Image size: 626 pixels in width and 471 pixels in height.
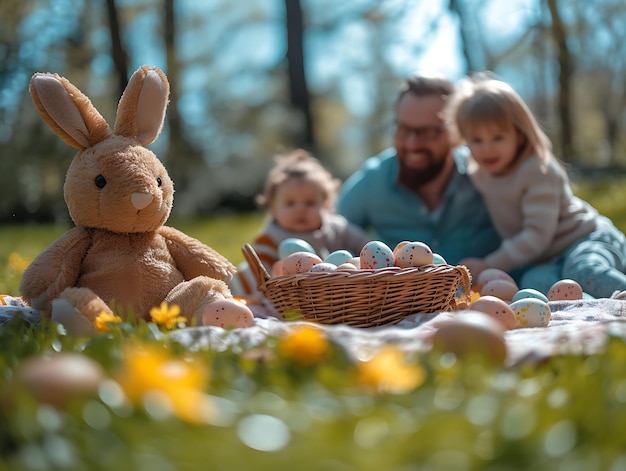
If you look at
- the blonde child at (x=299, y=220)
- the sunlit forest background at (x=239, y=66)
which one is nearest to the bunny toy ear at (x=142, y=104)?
the blonde child at (x=299, y=220)

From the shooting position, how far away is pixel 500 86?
163 inches

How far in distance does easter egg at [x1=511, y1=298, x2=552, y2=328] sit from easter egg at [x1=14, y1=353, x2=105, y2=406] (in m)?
Result: 1.71

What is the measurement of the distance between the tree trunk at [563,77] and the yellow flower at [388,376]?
956cm

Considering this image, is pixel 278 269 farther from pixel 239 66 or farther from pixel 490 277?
pixel 239 66

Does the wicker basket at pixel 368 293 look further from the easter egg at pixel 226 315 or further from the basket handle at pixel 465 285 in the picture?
the easter egg at pixel 226 315

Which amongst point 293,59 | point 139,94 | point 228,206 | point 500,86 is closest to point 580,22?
point 293,59

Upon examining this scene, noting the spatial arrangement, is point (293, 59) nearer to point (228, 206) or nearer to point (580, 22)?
point (228, 206)

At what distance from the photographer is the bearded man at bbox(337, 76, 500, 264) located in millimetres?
4391

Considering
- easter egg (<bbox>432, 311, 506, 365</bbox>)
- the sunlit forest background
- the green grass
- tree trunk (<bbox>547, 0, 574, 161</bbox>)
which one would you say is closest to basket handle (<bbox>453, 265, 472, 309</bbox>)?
easter egg (<bbox>432, 311, 506, 365</bbox>)

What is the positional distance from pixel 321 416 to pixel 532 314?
1566 millimetres

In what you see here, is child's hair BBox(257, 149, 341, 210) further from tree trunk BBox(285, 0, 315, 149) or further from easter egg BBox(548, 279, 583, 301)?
tree trunk BBox(285, 0, 315, 149)

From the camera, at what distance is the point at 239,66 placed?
13508 millimetres

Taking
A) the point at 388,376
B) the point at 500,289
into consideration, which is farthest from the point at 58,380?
the point at 500,289

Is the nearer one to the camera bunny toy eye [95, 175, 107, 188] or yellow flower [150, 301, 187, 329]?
yellow flower [150, 301, 187, 329]
